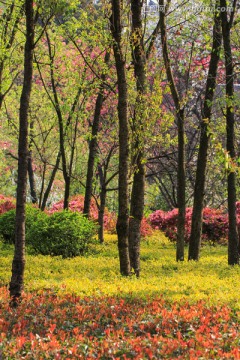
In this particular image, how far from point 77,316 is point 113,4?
20.3ft

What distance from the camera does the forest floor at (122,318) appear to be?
209 inches

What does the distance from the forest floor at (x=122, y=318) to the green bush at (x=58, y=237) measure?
3.92m

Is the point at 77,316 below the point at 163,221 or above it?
below

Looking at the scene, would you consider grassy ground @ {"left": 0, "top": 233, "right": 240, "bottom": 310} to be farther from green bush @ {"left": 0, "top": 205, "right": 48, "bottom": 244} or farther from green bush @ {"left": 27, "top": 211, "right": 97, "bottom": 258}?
green bush @ {"left": 0, "top": 205, "right": 48, "bottom": 244}

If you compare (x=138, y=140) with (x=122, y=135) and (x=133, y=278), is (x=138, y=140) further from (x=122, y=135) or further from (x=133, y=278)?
(x=133, y=278)

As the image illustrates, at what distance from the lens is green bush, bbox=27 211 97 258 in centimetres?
1491

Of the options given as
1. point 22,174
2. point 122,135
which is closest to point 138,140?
point 122,135

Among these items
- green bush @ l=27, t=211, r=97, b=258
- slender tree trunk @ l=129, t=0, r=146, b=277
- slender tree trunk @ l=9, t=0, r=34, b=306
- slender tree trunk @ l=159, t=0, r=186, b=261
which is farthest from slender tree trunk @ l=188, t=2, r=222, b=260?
slender tree trunk @ l=9, t=0, r=34, b=306

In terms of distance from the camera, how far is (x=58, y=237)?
14961 mm

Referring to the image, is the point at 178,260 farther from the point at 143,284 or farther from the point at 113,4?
the point at 113,4

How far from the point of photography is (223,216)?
21297mm

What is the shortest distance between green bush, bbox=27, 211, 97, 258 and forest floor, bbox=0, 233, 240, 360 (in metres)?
3.92

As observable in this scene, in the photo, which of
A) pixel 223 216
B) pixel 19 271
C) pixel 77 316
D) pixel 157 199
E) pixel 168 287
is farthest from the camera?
pixel 157 199

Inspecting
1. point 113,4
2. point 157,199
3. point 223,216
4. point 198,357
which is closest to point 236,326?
point 198,357
